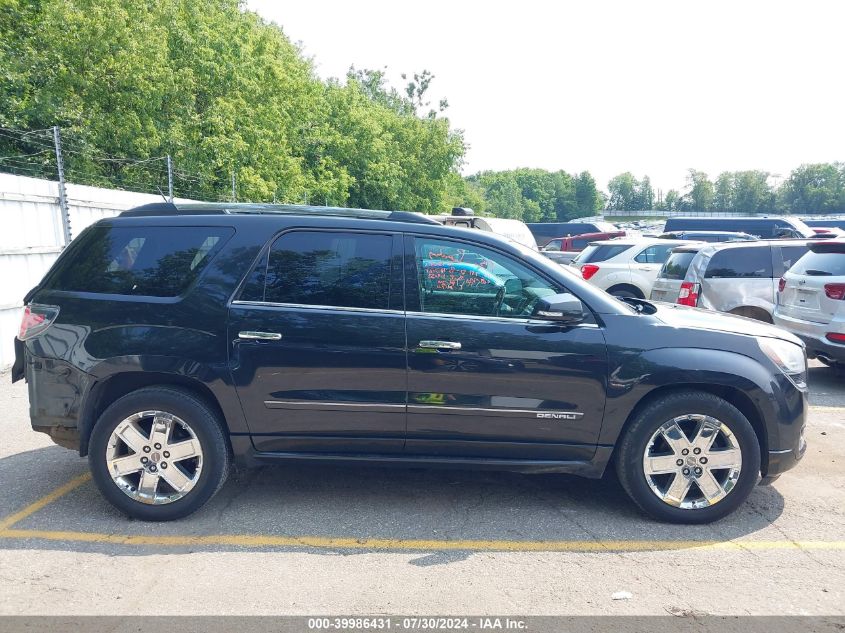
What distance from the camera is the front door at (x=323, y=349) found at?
3.96 meters

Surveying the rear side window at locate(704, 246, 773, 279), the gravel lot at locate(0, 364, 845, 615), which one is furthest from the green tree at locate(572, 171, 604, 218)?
the gravel lot at locate(0, 364, 845, 615)

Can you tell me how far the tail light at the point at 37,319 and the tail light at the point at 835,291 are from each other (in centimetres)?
757

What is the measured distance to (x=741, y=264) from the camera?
31.4ft

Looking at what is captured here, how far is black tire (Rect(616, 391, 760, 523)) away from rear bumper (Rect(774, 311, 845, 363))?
403cm

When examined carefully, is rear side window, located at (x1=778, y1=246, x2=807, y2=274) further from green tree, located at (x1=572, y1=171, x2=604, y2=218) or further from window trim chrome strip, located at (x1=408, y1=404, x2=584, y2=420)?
green tree, located at (x1=572, y1=171, x2=604, y2=218)

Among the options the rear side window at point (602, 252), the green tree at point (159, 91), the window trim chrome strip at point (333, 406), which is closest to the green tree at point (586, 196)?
the green tree at point (159, 91)

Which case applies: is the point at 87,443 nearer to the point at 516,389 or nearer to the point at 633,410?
the point at 516,389

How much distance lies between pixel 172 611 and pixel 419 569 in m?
1.22

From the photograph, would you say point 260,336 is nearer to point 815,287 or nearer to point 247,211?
point 247,211

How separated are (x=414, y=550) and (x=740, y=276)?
766 centimetres

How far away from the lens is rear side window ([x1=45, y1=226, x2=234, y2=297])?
4.11 metres

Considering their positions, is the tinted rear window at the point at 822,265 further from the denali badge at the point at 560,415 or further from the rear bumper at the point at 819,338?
the denali badge at the point at 560,415

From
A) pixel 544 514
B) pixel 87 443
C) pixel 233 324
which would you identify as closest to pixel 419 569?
pixel 544 514

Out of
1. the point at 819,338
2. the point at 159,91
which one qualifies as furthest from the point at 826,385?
the point at 159,91
